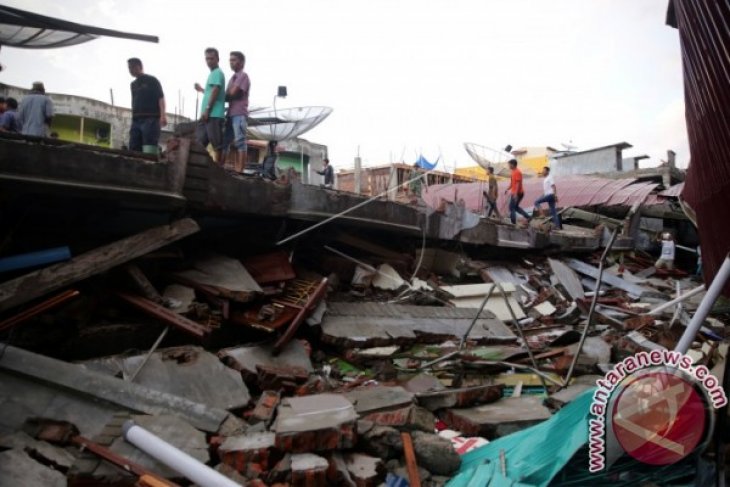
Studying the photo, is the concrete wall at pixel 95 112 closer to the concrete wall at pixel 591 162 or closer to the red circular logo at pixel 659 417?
the concrete wall at pixel 591 162

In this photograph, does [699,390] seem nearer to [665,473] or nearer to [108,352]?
[665,473]

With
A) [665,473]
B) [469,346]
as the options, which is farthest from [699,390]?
[469,346]

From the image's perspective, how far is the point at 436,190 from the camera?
66.3 feet

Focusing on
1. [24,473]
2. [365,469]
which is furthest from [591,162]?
[24,473]

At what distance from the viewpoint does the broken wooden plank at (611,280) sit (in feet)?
36.4

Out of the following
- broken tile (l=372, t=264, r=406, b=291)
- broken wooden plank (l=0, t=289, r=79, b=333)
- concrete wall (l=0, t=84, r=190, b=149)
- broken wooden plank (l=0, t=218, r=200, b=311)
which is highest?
concrete wall (l=0, t=84, r=190, b=149)

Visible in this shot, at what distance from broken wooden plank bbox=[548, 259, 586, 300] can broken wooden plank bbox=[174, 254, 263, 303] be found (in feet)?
26.0

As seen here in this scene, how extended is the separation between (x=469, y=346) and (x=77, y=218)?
507 cm

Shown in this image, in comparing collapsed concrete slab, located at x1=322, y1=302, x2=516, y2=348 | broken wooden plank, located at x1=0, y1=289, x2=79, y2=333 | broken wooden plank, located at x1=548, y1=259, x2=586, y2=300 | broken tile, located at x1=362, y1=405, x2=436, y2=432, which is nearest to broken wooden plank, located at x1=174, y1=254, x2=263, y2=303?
collapsed concrete slab, located at x1=322, y1=302, x2=516, y2=348

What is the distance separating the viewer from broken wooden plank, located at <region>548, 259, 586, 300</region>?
10211mm

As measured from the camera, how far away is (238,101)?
20.4 ft

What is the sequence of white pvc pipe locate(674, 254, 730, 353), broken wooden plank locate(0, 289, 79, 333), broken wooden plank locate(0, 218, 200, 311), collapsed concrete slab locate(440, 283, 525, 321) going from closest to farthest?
white pvc pipe locate(674, 254, 730, 353), broken wooden plank locate(0, 289, 79, 333), broken wooden plank locate(0, 218, 200, 311), collapsed concrete slab locate(440, 283, 525, 321)

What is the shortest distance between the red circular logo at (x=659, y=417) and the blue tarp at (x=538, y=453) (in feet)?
0.73

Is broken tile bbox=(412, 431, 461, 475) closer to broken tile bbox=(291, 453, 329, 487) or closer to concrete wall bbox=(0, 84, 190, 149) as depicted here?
broken tile bbox=(291, 453, 329, 487)
